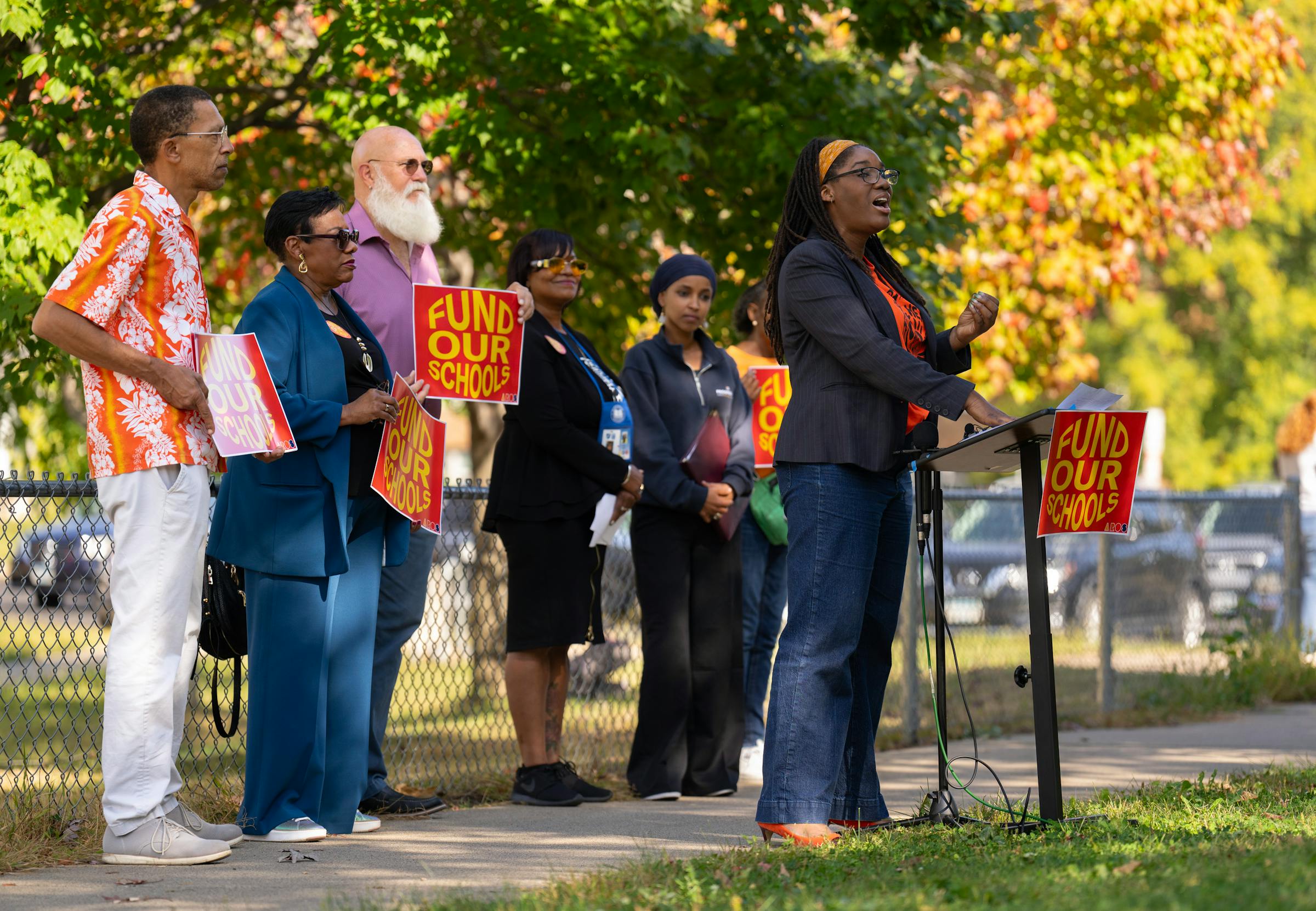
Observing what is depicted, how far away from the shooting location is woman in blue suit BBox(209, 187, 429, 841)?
18.3 ft

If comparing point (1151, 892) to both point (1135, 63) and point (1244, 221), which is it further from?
point (1244, 221)

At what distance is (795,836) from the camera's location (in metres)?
4.96

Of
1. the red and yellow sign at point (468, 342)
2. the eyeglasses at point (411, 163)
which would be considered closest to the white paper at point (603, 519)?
the red and yellow sign at point (468, 342)

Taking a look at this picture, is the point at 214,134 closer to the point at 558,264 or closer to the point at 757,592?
the point at 558,264

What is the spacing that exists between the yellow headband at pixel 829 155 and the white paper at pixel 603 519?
201 cm

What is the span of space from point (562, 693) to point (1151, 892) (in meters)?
3.46

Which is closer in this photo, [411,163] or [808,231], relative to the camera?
[808,231]

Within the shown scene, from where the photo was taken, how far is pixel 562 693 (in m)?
6.95

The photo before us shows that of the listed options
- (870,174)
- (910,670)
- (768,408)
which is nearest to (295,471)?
(870,174)

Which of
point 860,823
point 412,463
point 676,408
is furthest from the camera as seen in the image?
point 676,408

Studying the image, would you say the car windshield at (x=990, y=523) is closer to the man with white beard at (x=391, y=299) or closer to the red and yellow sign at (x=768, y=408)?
the red and yellow sign at (x=768, y=408)

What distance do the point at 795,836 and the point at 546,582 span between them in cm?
204

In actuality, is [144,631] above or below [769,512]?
below

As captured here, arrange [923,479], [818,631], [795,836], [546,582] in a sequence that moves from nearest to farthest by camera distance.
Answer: [795,836] < [818,631] < [923,479] < [546,582]
